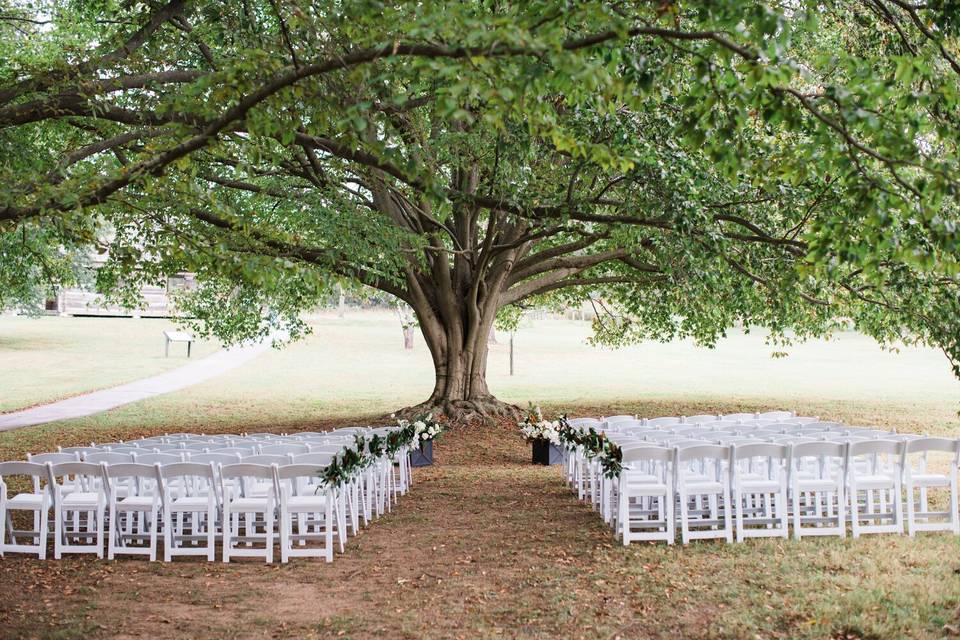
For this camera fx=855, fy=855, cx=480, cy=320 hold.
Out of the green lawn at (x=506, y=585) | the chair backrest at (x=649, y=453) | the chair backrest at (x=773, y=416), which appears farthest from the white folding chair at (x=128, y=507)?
the chair backrest at (x=773, y=416)

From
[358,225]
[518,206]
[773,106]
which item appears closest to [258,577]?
[518,206]

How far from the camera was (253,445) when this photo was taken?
11039 millimetres

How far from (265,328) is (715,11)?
20.4m

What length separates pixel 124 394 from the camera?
30875 millimetres

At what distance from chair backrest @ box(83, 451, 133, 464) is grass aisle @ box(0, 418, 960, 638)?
143 cm

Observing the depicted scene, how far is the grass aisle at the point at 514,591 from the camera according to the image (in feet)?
20.1

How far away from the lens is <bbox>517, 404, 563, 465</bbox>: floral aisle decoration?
14.3 m

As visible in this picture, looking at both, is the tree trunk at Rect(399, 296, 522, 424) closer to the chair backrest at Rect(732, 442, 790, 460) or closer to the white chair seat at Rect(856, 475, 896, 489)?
the chair backrest at Rect(732, 442, 790, 460)

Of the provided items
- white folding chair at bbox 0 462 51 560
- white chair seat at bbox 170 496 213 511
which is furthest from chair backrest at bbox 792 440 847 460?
white folding chair at bbox 0 462 51 560

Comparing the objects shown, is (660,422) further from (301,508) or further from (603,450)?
(301,508)

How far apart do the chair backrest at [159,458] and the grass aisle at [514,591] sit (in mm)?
1400

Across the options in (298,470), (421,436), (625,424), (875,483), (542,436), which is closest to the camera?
(298,470)

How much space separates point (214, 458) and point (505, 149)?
16.6ft

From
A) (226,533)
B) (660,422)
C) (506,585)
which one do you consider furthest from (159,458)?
(660,422)
